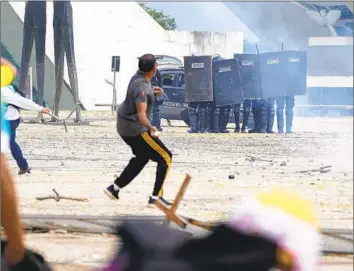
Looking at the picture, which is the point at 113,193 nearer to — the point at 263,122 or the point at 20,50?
the point at 20,50

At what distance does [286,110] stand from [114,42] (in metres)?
8.39

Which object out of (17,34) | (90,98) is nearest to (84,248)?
(17,34)

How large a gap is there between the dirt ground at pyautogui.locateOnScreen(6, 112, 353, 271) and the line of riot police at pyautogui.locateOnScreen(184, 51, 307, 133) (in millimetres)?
585

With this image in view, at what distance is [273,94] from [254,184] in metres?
7.04

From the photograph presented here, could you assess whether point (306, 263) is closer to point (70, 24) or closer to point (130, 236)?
point (130, 236)

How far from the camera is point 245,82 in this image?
17344 mm

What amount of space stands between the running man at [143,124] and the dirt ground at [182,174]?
408 mm

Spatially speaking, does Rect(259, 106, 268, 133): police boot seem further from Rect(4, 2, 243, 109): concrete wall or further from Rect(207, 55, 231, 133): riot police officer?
Rect(4, 2, 243, 109): concrete wall

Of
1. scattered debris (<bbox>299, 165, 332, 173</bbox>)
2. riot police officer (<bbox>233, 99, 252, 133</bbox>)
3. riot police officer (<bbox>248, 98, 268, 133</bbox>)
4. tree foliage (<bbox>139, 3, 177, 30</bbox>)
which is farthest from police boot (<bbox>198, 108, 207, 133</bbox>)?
scattered debris (<bbox>299, 165, 332, 173</bbox>)

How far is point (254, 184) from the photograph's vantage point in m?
10.3

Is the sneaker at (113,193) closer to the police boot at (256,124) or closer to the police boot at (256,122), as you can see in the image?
the police boot at (256,122)

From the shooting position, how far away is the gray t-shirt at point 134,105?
8.00 m

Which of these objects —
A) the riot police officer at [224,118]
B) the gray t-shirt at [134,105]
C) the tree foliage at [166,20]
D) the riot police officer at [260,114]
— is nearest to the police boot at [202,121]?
the riot police officer at [224,118]

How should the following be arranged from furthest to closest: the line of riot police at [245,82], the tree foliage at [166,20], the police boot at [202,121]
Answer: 1. the police boot at [202,121]
2. the line of riot police at [245,82]
3. the tree foliage at [166,20]
